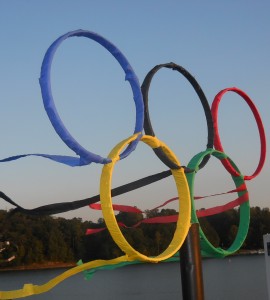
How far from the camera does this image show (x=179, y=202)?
9.62m

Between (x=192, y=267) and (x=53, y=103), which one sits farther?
(x=192, y=267)

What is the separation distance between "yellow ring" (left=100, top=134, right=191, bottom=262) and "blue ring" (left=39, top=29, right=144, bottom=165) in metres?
0.20

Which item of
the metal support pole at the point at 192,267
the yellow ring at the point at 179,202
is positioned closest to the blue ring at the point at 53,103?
the yellow ring at the point at 179,202

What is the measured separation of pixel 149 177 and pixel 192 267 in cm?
187

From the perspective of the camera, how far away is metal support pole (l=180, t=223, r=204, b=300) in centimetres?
926

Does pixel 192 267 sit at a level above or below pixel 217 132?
below

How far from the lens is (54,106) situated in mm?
6941

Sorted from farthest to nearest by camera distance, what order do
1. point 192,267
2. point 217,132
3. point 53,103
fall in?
point 217,132
point 192,267
point 53,103

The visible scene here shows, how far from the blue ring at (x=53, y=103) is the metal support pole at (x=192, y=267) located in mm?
2291

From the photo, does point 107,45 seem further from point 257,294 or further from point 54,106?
point 257,294

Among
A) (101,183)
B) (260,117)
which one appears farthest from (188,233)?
(260,117)

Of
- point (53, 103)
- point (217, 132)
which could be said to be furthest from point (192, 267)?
point (53, 103)

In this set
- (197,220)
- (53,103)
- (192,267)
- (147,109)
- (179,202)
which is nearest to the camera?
(53,103)

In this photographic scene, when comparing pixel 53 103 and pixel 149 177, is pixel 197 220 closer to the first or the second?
pixel 149 177
